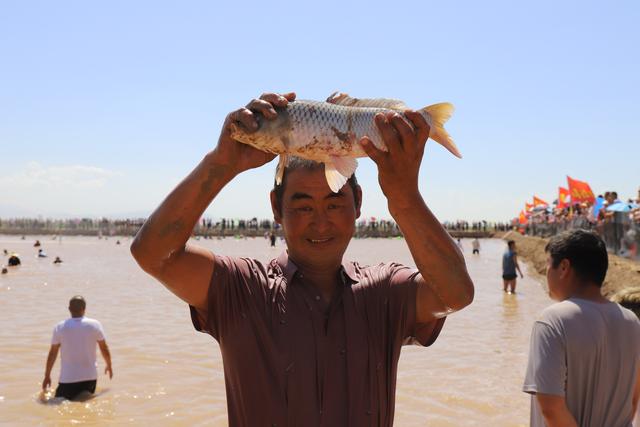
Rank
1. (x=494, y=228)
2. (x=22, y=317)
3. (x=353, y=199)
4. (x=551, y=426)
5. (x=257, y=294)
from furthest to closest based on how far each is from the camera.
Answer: (x=494, y=228)
(x=22, y=317)
(x=551, y=426)
(x=353, y=199)
(x=257, y=294)

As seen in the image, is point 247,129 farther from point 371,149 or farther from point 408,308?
point 408,308

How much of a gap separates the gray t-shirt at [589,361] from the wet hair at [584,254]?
210 millimetres

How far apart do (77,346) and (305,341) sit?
Answer: 662cm

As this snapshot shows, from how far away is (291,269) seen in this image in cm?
246

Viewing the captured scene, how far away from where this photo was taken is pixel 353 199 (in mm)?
2572

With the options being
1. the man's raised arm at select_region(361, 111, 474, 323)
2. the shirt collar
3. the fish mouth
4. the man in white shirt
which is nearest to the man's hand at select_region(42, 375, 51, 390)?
the man in white shirt

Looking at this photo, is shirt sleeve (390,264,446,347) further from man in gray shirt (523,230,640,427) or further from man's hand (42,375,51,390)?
man's hand (42,375,51,390)

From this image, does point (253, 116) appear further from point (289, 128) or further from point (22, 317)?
point (22, 317)

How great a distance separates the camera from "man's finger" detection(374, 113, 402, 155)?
2.20m

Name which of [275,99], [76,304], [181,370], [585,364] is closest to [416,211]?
[275,99]

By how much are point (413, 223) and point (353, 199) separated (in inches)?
14.6

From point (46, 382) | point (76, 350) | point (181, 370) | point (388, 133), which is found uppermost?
point (388, 133)

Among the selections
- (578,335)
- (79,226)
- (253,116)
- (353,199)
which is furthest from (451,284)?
(79,226)

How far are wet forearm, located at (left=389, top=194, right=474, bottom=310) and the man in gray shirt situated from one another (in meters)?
1.14
